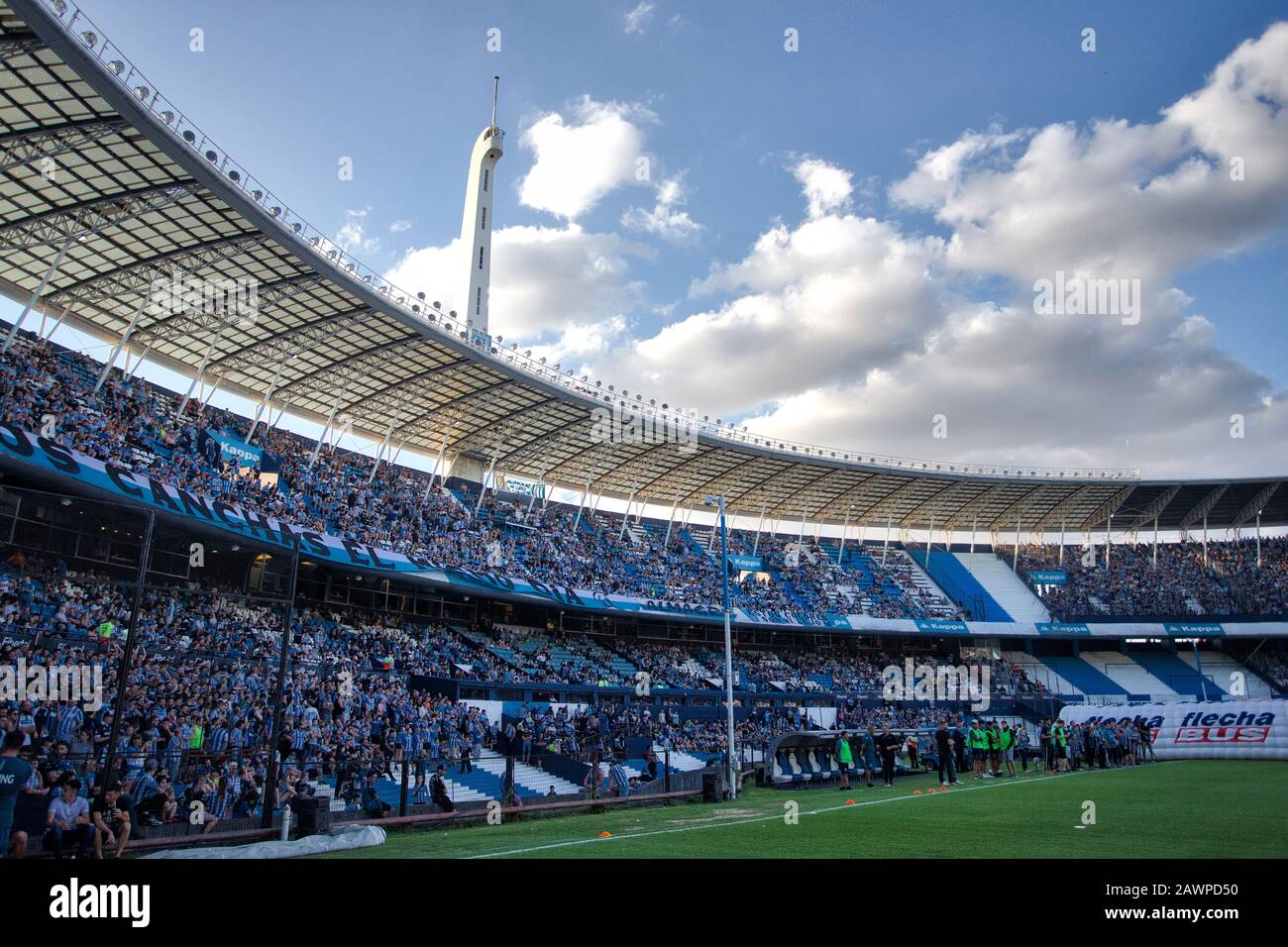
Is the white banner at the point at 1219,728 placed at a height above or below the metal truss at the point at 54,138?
below

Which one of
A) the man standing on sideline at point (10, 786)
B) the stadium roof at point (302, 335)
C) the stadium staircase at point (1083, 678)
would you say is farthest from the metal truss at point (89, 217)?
the stadium staircase at point (1083, 678)

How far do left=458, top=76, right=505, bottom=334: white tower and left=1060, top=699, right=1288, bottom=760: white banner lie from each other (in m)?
39.1

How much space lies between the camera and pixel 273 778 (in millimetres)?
13297

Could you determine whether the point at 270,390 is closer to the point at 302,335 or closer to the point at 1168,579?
the point at 302,335

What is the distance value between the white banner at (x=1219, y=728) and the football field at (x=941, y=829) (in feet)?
53.9

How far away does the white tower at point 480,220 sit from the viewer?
167 feet

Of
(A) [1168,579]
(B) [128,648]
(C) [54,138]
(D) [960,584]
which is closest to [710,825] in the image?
(B) [128,648]

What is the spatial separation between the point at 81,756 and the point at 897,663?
5402 centimetres

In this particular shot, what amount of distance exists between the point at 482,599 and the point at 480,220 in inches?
976

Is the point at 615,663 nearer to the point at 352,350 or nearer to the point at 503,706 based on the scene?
the point at 503,706

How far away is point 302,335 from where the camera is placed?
111 feet

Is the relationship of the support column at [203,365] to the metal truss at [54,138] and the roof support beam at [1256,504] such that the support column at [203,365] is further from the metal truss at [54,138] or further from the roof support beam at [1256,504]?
the roof support beam at [1256,504]

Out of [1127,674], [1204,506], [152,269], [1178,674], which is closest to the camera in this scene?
[152,269]
